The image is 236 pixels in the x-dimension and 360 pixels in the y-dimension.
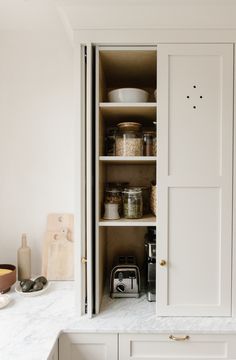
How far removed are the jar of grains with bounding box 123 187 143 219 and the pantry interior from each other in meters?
0.04

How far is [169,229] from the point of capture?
4.08ft

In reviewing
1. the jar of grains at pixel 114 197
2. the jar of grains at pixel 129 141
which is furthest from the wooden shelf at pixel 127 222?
the jar of grains at pixel 129 141

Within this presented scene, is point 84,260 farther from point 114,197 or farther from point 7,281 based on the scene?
point 7,281

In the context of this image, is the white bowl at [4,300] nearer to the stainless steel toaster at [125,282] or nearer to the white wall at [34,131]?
the white wall at [34,131]

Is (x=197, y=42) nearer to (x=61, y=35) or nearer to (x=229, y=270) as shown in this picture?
(x=61, y=35)

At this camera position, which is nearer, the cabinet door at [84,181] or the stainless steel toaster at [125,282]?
the cabinet door at [84,181]

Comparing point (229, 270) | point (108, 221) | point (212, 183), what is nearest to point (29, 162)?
point (108, 221)

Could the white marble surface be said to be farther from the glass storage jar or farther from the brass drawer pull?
the glass storage jar

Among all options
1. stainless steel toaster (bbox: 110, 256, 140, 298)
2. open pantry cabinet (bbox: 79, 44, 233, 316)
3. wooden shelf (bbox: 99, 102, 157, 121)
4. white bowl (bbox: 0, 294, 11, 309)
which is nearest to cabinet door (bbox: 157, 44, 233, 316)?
open pantry cabinet (bbox: 79, 44, 233, 316)

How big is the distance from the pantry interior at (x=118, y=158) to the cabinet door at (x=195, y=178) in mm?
99

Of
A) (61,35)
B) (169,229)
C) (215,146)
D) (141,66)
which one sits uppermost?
(61,35)

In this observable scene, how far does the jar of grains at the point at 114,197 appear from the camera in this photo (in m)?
1.40

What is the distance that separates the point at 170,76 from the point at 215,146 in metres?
0.40

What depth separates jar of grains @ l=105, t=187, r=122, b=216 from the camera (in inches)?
55.0
